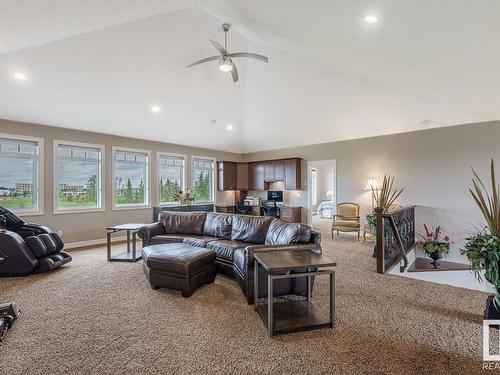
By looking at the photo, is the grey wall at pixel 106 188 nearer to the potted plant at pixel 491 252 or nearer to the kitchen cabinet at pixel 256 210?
the kitchen cabinet at pixel 256 210

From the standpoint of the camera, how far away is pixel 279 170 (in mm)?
8242

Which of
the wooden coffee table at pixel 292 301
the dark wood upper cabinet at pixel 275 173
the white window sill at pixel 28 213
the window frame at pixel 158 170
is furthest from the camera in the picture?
the dark wood upper cabinet at pixel 275 173

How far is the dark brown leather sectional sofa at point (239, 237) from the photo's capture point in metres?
2.98

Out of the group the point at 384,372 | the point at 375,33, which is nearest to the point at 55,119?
the point at 375,33

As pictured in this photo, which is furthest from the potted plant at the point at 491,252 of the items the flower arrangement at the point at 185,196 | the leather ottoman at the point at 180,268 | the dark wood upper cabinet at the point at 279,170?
the flower arrangement at the point at 185,196

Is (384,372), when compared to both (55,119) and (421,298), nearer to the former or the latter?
(421,298)

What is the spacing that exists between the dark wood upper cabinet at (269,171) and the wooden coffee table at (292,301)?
5707mm

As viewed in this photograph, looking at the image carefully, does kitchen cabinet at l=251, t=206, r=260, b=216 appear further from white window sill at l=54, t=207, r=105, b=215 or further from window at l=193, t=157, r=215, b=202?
white window sill at l=54, t=207, r=105, b=215

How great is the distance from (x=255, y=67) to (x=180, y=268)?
4.01m

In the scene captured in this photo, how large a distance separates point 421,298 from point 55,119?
6.87m

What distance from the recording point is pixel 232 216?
4.64m

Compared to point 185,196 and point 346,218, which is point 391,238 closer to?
point 346,218

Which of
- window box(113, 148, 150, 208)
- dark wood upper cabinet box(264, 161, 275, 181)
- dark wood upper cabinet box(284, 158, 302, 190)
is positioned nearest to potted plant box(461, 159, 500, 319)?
dark wood upper cabinet box(284, 158, 302, 190)

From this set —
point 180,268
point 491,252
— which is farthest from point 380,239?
point 180,268
